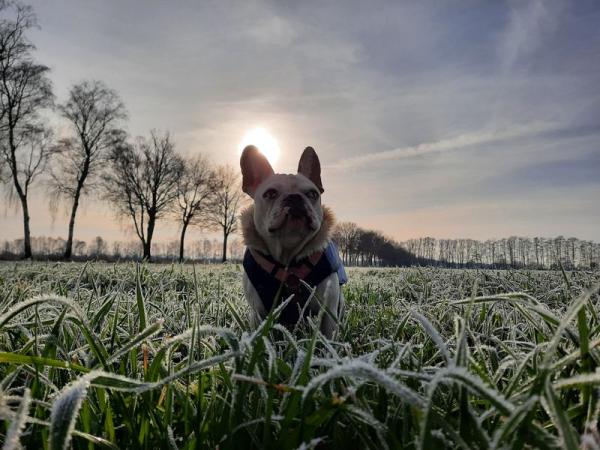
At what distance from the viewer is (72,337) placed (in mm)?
1741

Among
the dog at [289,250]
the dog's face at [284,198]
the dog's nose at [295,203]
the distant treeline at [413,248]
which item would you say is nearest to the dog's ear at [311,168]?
the dog's face at [284,198]

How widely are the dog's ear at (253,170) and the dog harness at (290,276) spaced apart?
3.68 ft

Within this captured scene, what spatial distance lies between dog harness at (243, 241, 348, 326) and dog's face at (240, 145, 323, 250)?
23 centimetres

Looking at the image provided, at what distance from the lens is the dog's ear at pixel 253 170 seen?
4496 mm

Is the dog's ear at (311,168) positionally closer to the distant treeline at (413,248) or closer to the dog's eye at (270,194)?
the dog's eye at (270,194)

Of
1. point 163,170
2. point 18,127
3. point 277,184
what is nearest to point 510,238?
point 163,170

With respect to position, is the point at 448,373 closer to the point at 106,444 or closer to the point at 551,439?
the point at 551,439

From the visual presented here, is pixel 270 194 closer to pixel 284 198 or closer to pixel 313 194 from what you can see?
pixel 284 198

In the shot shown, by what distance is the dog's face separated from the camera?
3.65 metres

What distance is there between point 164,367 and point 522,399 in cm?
102

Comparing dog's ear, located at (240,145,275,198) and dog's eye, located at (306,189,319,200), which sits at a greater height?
dog's ear, located at (240,145,275,198)

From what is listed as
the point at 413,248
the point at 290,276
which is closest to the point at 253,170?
the point at 290,276

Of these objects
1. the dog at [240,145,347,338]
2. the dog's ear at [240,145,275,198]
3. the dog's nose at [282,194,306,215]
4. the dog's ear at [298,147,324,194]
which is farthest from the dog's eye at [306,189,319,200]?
the dog's ear at [240,145,275,198]

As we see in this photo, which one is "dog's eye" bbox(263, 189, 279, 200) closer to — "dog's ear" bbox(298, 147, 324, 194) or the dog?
the dog
